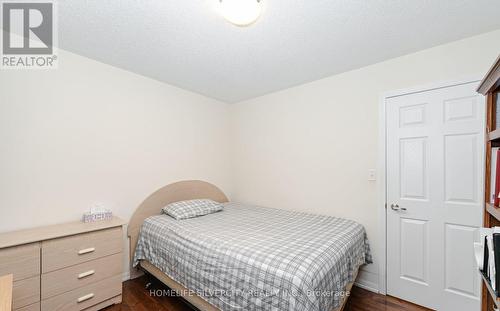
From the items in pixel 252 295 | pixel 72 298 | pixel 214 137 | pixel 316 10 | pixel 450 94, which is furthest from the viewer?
pixel 214 137

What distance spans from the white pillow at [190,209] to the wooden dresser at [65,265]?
566mm

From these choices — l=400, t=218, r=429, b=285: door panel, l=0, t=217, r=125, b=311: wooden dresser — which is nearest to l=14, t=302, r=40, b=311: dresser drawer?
l=0, t=217, r=125, b=311: wooden dresser

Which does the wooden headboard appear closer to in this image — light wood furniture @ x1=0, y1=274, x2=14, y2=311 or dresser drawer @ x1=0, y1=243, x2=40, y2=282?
dresser drawer @ x1=0, y1=243, x2=40, y2=282

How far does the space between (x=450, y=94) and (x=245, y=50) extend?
1925mm

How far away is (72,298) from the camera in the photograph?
176cm

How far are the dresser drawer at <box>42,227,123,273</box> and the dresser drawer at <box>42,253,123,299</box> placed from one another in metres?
0.04

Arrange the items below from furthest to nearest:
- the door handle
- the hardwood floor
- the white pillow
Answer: the white pillow < the door handle < the hardwood floor

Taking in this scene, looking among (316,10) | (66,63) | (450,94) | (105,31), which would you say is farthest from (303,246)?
(66,63)

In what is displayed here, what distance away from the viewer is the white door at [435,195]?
1.81 m

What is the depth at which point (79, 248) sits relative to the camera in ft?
5.87

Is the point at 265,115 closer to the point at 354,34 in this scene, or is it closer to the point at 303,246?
the point at 354,34

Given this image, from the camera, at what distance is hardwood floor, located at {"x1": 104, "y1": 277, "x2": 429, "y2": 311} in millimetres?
1972

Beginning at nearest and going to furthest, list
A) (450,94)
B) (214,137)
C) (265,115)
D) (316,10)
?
1. (316,10)
2. (450,94)
3. (265,115)
4. (214,137)

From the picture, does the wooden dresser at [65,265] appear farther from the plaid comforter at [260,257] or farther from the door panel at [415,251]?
the door panel at [415,251]
